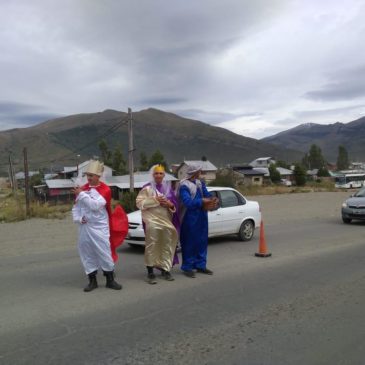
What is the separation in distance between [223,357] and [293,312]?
5.44 ft

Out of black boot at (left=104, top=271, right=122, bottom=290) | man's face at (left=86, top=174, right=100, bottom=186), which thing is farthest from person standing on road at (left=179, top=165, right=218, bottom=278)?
man's face at (left=86, top=174, right=100, bottom=186)

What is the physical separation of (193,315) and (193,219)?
2.18 metres

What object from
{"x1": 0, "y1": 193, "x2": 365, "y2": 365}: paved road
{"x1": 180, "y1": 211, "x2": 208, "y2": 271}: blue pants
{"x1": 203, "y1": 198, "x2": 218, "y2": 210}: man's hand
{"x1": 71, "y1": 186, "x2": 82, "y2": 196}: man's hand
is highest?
{"x1": 71, "y1": 186, "x2": 82, "y2": 196}: man's hand

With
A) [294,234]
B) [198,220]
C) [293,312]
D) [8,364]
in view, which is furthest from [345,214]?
[8,364]

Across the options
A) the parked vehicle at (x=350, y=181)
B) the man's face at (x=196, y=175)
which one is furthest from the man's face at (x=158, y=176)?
the parked vehicle at (x=350, y=181)

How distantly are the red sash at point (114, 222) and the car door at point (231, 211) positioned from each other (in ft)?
15.6

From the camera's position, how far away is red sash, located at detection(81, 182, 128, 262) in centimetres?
636

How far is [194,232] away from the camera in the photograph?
7184 millimetres

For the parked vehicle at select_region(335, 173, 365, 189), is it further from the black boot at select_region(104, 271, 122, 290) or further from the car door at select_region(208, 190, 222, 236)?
the black boot at select_region(104, 271, 122, 290)

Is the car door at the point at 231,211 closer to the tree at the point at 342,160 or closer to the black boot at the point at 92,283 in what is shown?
the black boot at the point at 92,283

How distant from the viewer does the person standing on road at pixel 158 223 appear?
6801 mm

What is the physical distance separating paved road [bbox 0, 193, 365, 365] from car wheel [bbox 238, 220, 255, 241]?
9.30 feet

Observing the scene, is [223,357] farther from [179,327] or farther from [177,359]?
[179,327]

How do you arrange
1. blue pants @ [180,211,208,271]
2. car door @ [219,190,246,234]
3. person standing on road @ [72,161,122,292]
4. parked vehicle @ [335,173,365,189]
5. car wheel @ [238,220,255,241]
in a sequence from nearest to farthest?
person standing on road @ [72,161,122,292], blue pants @ [180,211,208,271], car door @ [219,190,246,234], car wheel @ [238,220,255,241], parked vehicle @ [335,173,365,189]
